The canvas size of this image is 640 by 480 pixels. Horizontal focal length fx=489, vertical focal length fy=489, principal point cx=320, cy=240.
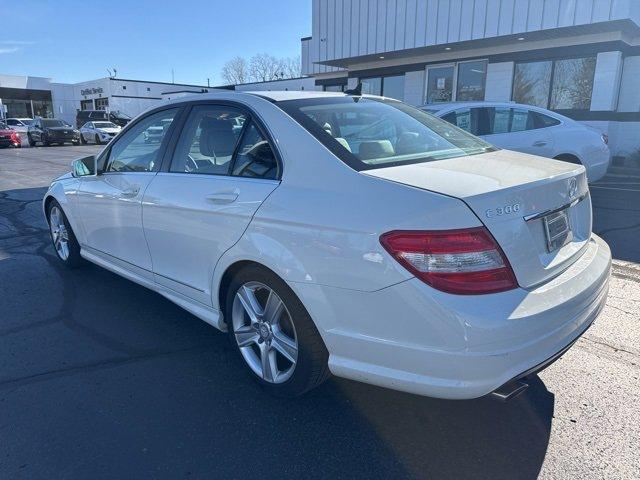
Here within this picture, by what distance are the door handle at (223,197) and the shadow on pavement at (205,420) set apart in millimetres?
1107

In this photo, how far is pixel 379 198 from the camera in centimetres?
216

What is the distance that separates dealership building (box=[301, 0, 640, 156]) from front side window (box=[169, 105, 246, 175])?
10.9m

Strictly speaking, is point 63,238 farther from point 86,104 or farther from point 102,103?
point 86,104

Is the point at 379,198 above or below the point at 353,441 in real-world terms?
above

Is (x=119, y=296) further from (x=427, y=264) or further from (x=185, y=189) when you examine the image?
(x=427, y=264)

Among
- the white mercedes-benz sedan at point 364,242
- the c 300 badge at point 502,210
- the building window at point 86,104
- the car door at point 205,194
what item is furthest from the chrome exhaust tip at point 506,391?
the building window at point 86,104

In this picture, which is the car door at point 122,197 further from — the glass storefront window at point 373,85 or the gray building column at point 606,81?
the glass storefront window at point 373,85

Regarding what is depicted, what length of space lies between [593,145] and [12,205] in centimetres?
1045

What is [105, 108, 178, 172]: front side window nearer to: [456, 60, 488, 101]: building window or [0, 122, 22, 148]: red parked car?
[456, 60, 488, 101]: building window

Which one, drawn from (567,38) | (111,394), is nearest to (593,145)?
(567,38)

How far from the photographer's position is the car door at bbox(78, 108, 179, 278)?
363 centimetres

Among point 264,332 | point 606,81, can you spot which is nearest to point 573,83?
point 606,81

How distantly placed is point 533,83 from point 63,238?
13.1m

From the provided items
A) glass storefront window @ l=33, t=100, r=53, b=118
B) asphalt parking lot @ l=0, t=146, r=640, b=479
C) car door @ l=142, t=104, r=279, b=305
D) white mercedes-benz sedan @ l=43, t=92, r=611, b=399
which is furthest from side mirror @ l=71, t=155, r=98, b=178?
glass storefront window @ l=33, t=100, r=53, b=118
